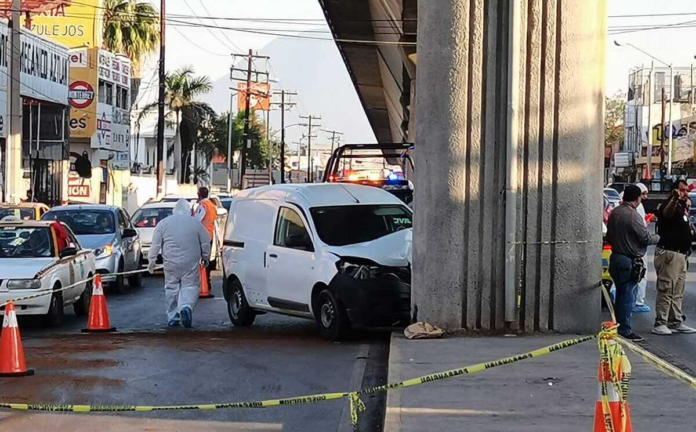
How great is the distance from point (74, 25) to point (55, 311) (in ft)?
137

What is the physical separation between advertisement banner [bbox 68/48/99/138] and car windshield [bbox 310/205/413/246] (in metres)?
36.1

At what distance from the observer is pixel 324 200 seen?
44.5 feet

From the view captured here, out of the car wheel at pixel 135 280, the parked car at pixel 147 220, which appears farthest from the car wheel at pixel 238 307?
the parked car at pixel 147 220

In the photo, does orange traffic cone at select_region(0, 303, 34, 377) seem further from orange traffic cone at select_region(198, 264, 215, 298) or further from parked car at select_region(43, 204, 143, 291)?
parked car at select_region(43, 204, 143, 291)

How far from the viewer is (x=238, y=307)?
572 inches

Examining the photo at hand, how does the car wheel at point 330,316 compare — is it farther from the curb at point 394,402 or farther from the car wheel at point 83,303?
the car wheel at point 83,303

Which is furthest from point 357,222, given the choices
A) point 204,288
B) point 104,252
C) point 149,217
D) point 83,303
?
point 149,217

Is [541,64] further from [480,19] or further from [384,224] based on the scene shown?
[384,224]

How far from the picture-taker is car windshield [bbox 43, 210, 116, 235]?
2015 centimetres

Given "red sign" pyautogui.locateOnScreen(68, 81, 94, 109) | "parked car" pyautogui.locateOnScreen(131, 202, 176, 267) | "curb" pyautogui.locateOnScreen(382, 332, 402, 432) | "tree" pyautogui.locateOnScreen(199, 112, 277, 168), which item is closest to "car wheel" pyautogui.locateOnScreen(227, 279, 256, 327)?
"curb" pyautogui.locateOnScreen(382, 332, 402, 432)

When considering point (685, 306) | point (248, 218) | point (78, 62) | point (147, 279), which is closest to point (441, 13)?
Result: point (248, 218)

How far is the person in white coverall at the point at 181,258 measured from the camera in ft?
46.2

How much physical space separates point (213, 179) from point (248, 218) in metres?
88.1

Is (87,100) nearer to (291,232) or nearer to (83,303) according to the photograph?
(83,303)
